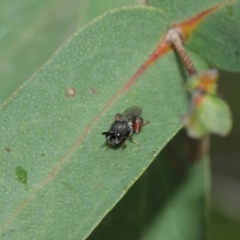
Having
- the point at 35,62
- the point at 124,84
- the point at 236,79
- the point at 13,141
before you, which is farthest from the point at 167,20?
the point at 236,79

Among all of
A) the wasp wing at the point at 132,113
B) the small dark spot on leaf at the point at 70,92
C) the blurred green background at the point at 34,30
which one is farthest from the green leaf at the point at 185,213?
the small dark spot on leaf at the point at 70,92

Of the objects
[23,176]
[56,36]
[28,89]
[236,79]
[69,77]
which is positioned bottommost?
[23,176]

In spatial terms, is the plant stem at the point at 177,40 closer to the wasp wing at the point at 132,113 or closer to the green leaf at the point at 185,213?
the wasp wing at the point at 132,113

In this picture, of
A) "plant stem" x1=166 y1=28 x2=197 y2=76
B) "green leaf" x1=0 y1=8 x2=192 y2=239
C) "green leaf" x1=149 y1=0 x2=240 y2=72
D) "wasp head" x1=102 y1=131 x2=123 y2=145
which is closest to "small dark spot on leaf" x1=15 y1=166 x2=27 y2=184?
"green leaf" x1=0 y1=8 x2=192 y2=239

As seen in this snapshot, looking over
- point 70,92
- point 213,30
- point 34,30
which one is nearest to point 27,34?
point 34,30

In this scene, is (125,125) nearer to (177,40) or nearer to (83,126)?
(83,126)

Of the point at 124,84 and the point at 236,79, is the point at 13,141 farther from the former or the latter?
the point at 236,79
